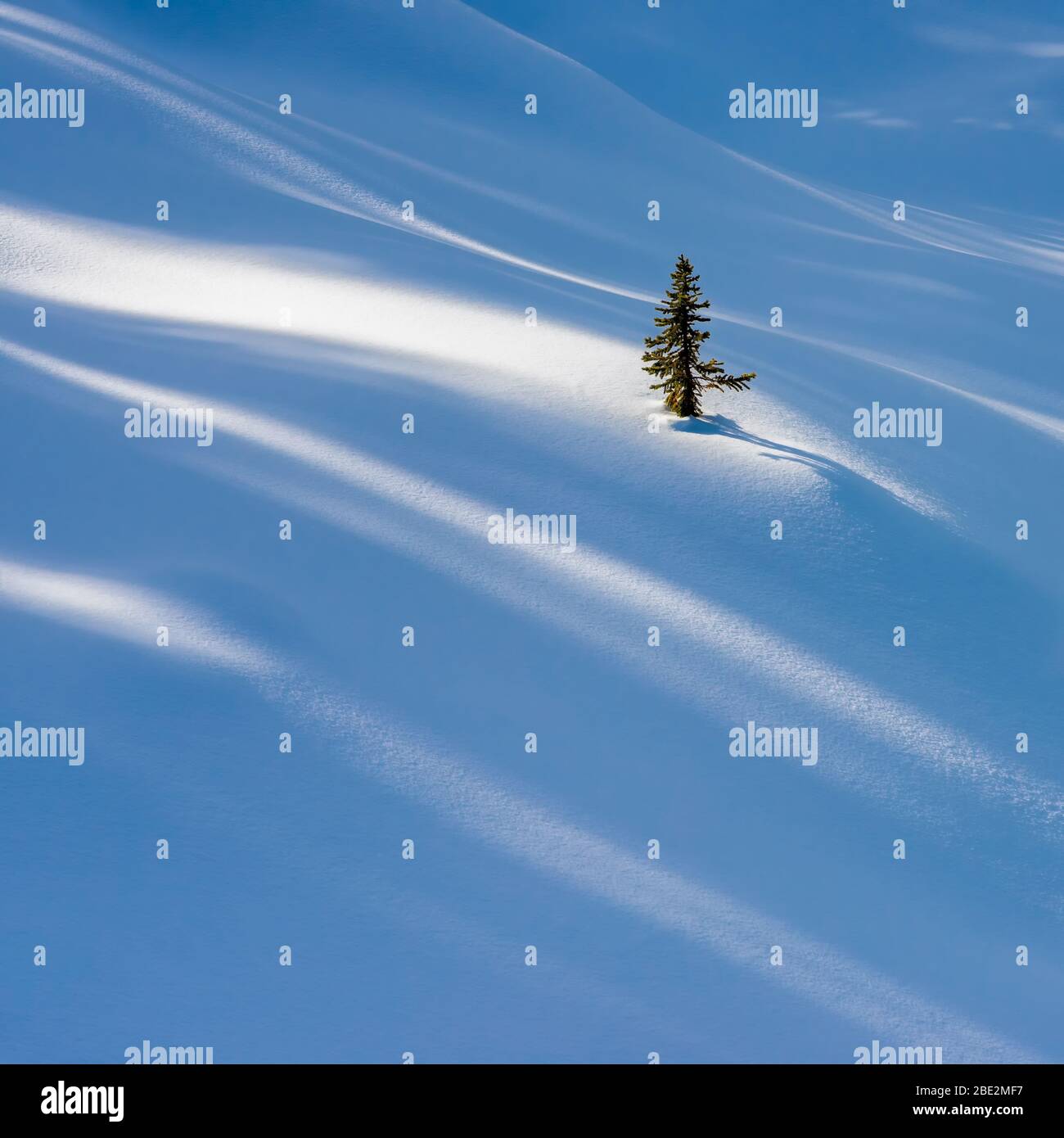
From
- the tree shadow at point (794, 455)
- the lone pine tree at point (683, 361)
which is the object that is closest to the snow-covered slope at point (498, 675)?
the tree shadow at point (794, 455)

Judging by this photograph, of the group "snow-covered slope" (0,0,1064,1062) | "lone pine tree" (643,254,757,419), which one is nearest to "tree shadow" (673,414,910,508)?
"snow-covered slope" (0,0,1064,1062)

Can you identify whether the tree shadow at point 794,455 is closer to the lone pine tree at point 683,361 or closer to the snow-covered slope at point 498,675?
the snow-covered slope at point 498,675

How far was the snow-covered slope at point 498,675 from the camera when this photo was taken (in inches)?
330

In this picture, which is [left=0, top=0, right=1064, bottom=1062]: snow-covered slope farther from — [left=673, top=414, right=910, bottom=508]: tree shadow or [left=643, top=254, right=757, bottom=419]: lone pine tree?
[left=643, top=254, right=757, bottom=419]: lone pine tree

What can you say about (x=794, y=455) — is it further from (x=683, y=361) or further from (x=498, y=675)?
(x=498, y=675)

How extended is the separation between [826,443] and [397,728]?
7.15 m

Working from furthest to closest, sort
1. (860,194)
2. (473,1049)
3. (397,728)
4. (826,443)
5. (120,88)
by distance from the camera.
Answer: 1. (860,194)
2. (120,88)
3. (826,443)
4. (397,728)
5. (473,1049)

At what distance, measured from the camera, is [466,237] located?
949 inches

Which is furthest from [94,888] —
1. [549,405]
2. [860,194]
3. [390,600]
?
[860,194]

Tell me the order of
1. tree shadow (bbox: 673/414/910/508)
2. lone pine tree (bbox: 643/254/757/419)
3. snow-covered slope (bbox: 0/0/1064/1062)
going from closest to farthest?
1. snow-covered slope (bbox: 0/0/1064/1062)
2. tree shadow (bbox: 673/414/910/508)
3. lone pine tree (bbox: 643/254/757/419)

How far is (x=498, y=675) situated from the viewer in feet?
36.0

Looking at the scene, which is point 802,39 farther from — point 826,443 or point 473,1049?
point 473,1049

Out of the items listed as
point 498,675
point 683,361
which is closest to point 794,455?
point 683,361

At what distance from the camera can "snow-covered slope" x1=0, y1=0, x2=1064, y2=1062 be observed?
838cm
